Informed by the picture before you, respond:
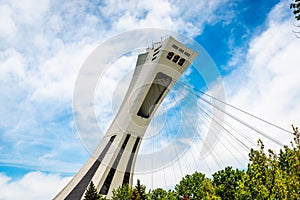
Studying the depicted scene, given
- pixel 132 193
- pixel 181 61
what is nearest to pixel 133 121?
pixel 181 61

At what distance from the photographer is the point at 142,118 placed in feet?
111

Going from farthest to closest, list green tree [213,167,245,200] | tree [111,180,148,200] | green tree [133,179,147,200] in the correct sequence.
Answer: green tree [213,167,245,200]
tree [111,180,148,200]
green tree [133,179,147,200]

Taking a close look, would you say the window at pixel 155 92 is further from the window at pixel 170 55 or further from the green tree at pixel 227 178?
the green tree at pixel 227 178

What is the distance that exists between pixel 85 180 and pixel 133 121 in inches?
316

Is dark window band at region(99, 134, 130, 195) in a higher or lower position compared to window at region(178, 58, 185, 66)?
lower

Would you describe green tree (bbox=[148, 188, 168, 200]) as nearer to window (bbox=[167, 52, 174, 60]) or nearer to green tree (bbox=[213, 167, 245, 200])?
green tree (bbox=[213, 167, 245, 200])

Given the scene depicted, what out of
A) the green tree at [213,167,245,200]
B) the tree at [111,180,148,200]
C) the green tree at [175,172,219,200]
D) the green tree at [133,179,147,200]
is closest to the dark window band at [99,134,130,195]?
the tree at [111,180,148,200]

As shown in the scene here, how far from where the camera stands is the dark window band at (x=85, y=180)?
29786 millimetres

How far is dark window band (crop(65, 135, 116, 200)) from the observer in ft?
97.7

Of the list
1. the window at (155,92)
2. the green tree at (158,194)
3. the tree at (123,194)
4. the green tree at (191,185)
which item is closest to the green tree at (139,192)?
the tree at (123,194)

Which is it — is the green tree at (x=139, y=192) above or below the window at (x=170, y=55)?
below

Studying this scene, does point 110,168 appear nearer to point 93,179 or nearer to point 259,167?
point 93,179

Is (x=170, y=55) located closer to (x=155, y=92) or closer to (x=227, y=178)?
(x=155, y=92)

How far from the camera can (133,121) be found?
109 feet
